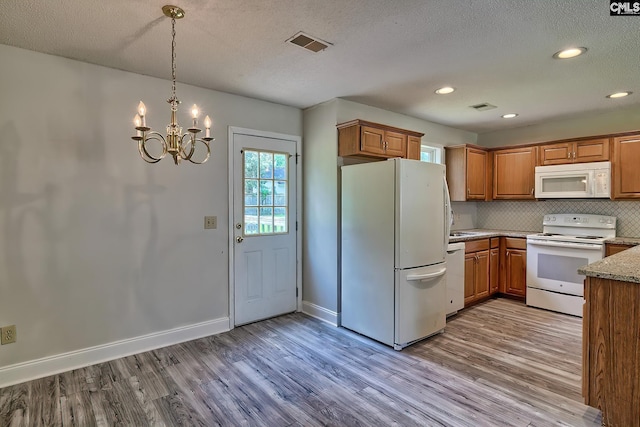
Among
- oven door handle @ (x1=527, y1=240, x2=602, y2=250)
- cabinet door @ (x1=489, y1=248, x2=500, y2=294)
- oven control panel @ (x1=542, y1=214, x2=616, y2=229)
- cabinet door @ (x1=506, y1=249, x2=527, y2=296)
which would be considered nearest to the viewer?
oven door handle @ (x1=527, y1=240, x2=602, y2=250)

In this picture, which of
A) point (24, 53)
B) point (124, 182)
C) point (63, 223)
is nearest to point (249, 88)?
point (124, 182)

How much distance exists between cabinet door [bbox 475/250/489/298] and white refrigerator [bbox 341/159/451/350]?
1.15m

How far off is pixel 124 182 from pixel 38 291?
3.44 feet

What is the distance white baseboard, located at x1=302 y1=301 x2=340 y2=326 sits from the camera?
145 inches

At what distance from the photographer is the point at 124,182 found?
2.91 m

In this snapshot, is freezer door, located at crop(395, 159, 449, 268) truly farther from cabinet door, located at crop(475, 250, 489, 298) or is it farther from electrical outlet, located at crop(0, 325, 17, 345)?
electrical outlet, located at crop(0, 325, 17, 345)

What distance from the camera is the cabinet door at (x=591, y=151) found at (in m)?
3.99

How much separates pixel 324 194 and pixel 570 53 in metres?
2.45

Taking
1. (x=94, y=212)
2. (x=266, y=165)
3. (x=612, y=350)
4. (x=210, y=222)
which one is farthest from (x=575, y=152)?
(x=94, y=212)

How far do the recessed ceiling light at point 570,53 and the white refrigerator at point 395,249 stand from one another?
4.14ft

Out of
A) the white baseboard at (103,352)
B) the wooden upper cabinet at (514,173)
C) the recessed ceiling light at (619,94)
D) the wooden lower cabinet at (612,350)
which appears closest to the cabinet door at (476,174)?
the wooden upper cabinet at (514,173)

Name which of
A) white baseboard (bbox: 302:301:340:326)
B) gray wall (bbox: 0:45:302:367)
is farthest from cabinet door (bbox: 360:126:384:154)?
white baseboard (bbox: 302:301:340:326)

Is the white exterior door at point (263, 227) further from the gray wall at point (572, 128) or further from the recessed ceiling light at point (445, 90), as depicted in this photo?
the gray wall at point (572, 128)

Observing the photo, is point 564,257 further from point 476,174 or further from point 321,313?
→ point 321,313
